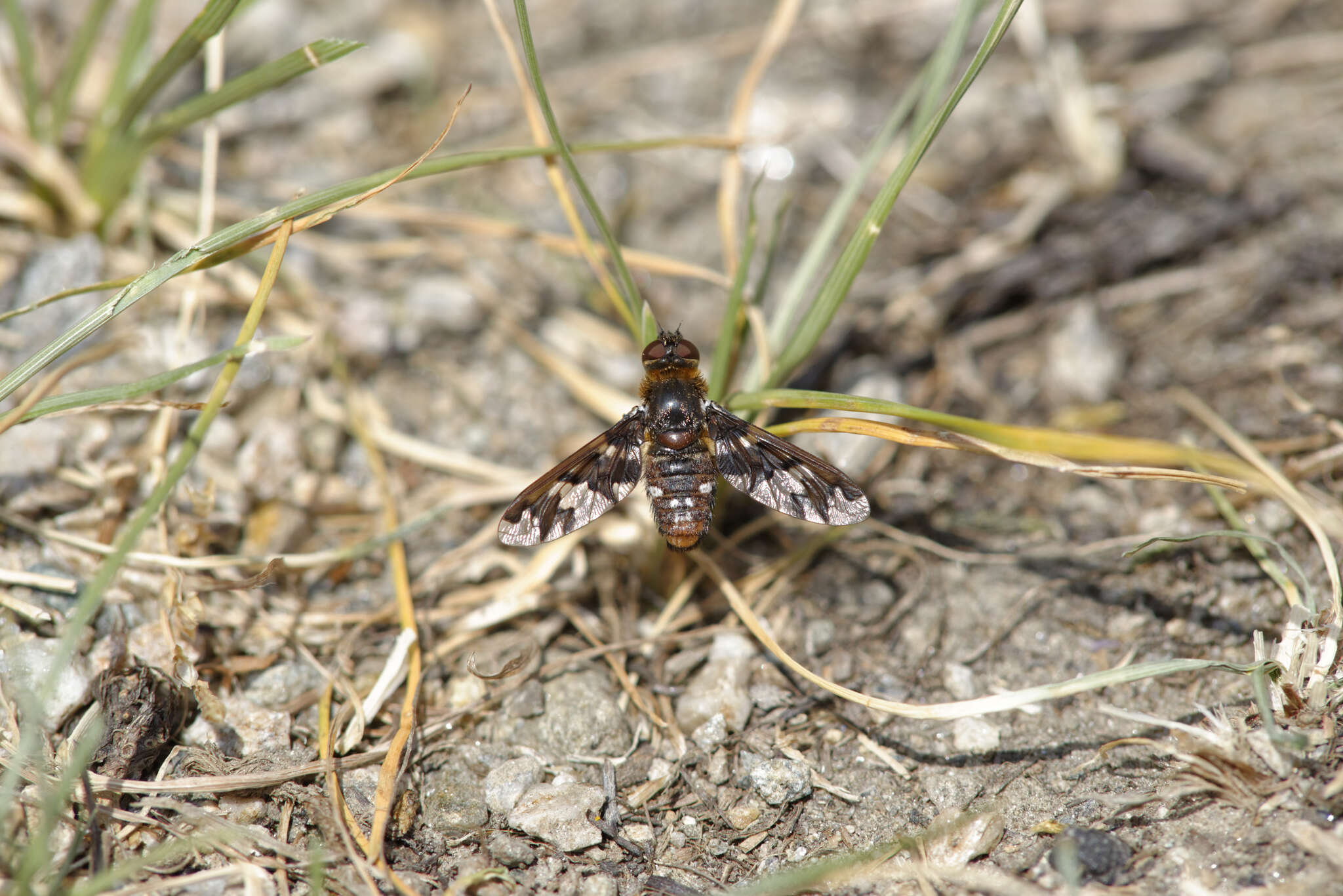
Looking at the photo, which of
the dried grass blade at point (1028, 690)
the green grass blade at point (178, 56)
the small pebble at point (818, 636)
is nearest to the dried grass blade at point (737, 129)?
the small pebble at point (818, 636)

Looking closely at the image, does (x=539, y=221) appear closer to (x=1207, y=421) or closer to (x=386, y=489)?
(x=386, y=489)

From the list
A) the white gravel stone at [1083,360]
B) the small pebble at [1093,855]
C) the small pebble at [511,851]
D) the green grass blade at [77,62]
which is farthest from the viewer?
the white gravel stone at [1083,360]

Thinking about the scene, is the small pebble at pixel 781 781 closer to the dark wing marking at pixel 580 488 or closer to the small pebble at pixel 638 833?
the small pebble at pixel 638 833

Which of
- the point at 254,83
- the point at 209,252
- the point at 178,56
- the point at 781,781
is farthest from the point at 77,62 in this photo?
the point at 781,781

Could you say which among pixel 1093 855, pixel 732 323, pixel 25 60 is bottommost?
pixel 1093 855

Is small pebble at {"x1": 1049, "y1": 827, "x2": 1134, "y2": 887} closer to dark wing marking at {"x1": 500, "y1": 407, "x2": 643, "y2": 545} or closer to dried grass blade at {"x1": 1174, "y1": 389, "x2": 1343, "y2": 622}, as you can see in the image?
dried grass blade at {"x1": 1174, "y1": 389, "x2": 1343, "y2": 622}

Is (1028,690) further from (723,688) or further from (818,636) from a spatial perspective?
(723,688)
